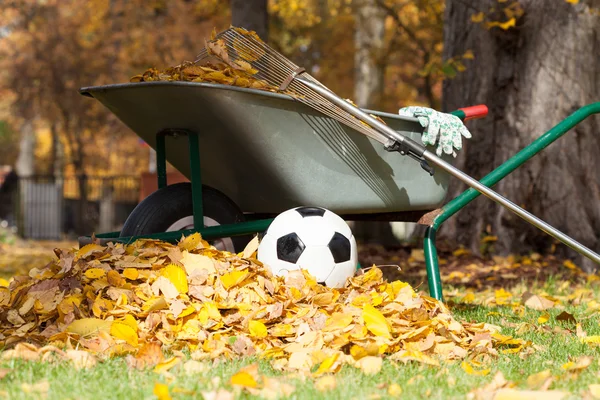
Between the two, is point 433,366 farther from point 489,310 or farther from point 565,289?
point 565,289

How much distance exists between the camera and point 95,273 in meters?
2.72

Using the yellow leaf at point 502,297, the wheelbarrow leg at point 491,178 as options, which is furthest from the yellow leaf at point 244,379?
the yellow leaf at point 502,297

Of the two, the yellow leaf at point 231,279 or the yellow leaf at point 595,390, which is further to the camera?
the yellow leaf at point 231,279

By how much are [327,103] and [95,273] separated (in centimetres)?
108

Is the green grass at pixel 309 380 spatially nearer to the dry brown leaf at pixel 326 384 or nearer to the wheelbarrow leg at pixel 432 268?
the dry brown leaf at pixel 326 384

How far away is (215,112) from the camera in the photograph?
9.76ft

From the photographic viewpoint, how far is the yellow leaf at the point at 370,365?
6.96 feet

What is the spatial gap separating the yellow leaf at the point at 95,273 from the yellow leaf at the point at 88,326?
283mm

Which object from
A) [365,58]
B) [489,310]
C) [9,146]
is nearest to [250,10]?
[489,310]

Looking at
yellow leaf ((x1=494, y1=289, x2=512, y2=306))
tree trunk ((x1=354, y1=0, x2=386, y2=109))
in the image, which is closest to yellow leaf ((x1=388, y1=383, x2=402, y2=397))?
yellow leaf ((x1=494, y1=289, x2=512, y2=306))

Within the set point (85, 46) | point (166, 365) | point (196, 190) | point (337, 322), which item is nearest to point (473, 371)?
point (337, 322)

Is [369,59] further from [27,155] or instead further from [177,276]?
[27,155]

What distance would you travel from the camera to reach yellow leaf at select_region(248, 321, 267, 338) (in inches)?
95.9

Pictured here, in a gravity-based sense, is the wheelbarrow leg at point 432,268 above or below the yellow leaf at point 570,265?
above
